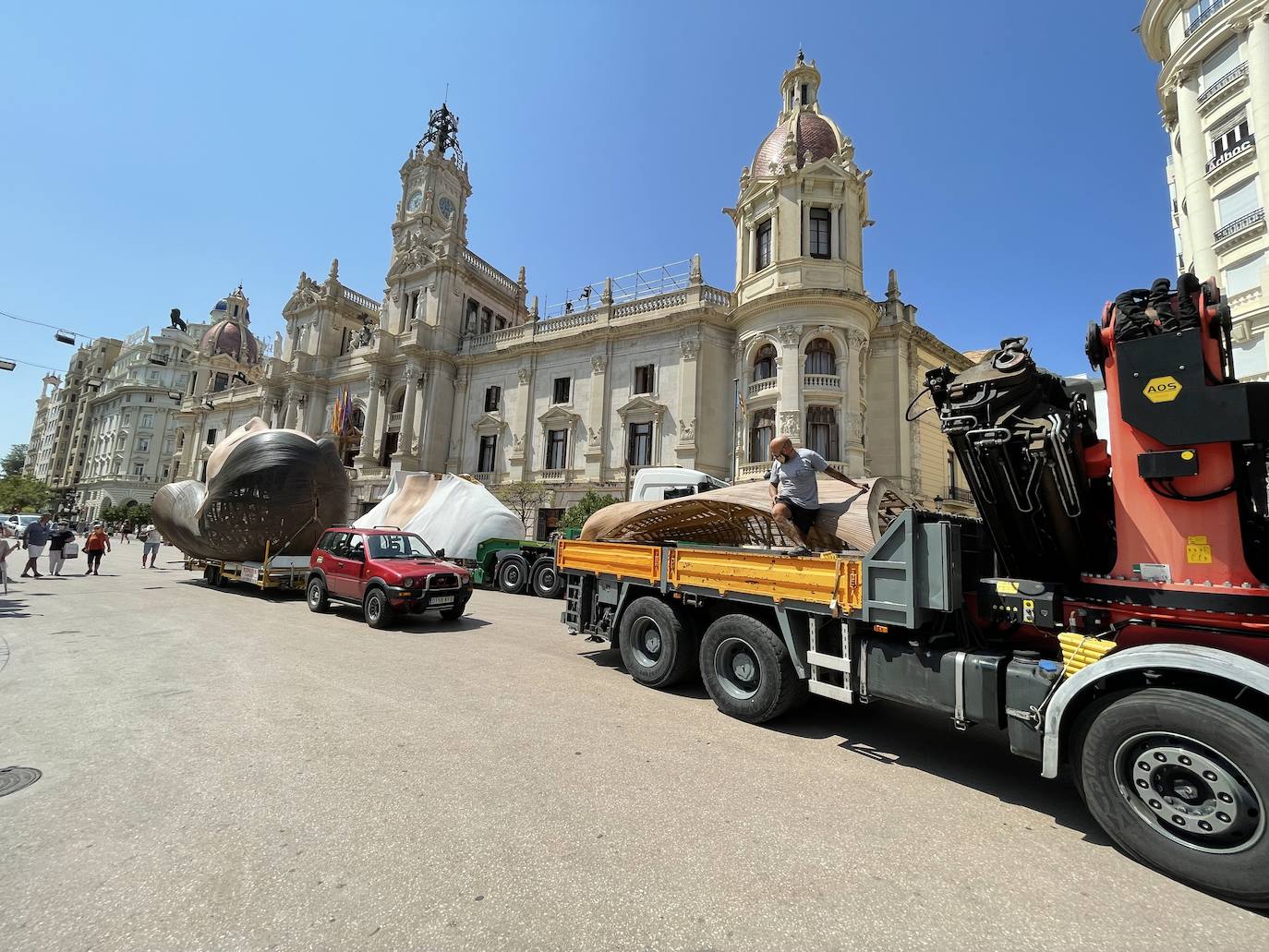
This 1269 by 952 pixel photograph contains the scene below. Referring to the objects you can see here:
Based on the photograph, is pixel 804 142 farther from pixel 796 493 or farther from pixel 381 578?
pixel 381 578

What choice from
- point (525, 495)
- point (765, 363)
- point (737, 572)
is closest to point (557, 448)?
point (525, 495)

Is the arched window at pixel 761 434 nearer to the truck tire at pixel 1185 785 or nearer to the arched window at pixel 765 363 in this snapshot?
the arched window at pixel 765 363

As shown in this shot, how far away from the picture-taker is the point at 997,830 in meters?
3.57

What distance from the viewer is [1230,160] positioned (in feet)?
69.9

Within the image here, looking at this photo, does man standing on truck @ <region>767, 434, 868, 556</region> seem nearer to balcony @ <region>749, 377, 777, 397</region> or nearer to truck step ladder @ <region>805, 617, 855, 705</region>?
truck step ladder @ <region>805, 617, 855, 705</region>

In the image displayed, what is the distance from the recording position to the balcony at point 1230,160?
20.8 m

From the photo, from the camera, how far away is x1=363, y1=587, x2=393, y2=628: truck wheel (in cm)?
986

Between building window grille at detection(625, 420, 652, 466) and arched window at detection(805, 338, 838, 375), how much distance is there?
843cm

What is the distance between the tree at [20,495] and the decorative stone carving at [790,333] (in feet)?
265

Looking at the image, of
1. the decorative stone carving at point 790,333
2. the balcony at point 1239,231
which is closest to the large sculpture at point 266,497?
the decorative stone carving at point 790,333

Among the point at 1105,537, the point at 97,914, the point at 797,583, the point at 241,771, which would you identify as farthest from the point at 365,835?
the point at 1105,537

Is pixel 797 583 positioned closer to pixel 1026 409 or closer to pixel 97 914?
pixel 1026 409

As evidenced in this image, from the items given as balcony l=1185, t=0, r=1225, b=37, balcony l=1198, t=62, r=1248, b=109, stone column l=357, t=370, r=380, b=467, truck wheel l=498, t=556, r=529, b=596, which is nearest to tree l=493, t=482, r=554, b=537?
truck wheel l=498, t=556, r=529, b=596

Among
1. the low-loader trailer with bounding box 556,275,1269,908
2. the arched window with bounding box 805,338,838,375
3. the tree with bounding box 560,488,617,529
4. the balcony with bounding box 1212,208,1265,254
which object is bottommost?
the low-loader trailer with bounding box 556,275,1269,908
